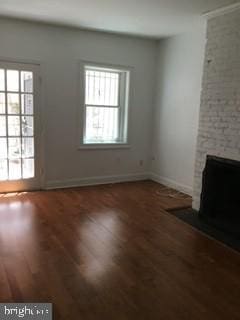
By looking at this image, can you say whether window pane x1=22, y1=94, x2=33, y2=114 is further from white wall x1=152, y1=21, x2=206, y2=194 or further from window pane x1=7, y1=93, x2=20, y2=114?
white wall x1=152, y1=21, x2=206, y2=194

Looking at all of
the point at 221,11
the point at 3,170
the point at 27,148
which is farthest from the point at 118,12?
the point at 3,170

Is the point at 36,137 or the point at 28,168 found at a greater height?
the point at 36,137

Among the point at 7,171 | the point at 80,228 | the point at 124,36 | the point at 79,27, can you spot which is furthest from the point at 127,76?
the point at 80,228

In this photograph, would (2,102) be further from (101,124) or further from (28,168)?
(101,124)

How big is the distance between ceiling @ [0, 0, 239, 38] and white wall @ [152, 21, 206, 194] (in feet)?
1.19

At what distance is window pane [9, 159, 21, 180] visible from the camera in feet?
16.0

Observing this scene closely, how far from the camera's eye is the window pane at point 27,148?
4.91m

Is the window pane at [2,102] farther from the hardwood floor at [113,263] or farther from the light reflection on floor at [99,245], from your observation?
the light reflection on floor at [99,245]

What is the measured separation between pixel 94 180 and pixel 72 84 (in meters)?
1.73

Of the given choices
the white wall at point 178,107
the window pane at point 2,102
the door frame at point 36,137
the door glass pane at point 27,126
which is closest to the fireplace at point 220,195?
the white wall at point 178,107

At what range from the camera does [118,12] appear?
4.09 meters

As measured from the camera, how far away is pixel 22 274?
8.40 ft

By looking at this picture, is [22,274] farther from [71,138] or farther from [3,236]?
[71,138]

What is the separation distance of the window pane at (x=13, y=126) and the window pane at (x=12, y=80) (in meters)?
0.44
